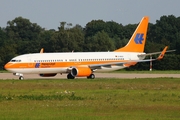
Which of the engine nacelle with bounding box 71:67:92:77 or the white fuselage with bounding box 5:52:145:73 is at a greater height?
the white fuselage with bounding box 5:52:145:73

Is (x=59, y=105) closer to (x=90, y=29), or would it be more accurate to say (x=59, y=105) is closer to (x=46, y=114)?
(x=46, y=114)

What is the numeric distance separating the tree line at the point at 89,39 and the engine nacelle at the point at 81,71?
109 feet

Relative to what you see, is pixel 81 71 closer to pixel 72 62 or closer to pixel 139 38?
pixel 72 62

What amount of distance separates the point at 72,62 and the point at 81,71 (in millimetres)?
2193

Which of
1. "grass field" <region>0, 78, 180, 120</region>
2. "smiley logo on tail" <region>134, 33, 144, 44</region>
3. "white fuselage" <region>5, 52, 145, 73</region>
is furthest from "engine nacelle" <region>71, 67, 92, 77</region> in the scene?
"grass field" <region>0, 78, 180, 120</region>

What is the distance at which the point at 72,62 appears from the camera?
192 ft

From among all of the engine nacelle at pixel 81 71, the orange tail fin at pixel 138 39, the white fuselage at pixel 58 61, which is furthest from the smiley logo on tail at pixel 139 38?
the engine nacelle at pixel 81 71

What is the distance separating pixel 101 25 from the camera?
515 ft

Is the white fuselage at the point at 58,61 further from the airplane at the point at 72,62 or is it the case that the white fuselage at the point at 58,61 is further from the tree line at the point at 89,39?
the tree line at the point at 89,39

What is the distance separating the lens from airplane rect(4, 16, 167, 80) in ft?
181

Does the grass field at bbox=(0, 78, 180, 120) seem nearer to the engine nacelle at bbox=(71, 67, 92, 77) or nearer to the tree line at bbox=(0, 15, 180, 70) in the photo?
the engine nacelle at bbox=(71, 67, 92, 77)

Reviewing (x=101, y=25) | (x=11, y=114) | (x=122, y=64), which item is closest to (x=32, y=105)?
(x=11, y=114)

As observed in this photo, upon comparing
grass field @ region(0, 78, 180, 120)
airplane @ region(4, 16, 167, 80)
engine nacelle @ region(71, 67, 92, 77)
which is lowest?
grass field @ region(0, 78, 180, 120)

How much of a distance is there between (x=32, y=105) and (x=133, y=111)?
15.7ft
